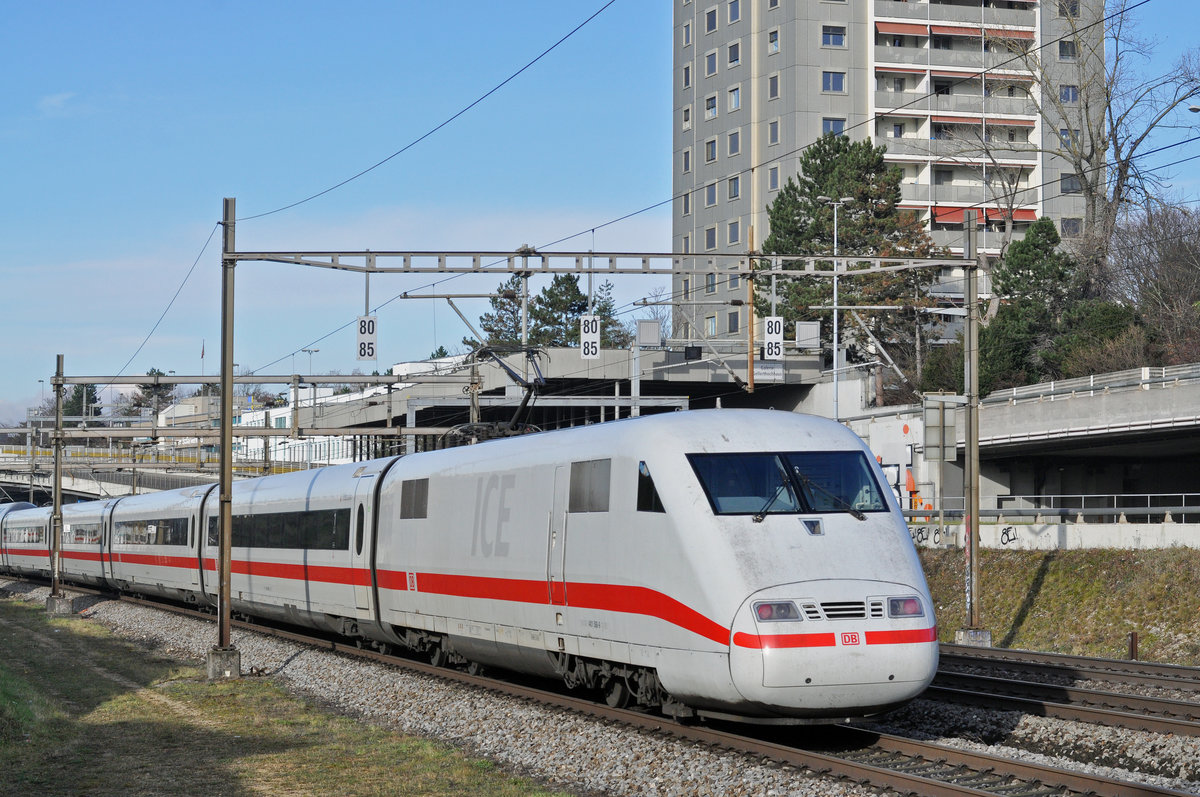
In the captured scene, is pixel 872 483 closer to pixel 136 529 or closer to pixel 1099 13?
pixel 136 529

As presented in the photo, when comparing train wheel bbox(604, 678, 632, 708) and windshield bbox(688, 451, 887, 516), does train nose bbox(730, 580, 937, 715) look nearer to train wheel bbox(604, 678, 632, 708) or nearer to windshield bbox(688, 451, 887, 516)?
windshield bbox(688, 451, 887, 516)

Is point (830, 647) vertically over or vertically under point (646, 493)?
under

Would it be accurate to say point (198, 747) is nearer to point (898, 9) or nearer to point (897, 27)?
point (897, 27)

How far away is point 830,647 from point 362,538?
39.1 ft

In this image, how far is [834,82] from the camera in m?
82.6

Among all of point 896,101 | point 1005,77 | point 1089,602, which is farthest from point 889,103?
point 1089,602

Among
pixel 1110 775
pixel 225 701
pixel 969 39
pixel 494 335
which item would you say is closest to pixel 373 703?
pixel 225 701

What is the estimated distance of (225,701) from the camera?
17.7m

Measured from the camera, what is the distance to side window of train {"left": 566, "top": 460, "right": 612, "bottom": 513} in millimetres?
14148

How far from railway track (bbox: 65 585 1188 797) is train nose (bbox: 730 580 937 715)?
1.67 ft

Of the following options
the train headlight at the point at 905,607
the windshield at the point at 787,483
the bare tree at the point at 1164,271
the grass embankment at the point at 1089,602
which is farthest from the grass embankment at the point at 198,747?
the bare tree at the point at 1164,271

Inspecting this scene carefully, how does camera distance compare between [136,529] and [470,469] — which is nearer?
[470,469]

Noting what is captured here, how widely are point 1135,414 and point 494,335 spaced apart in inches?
3656

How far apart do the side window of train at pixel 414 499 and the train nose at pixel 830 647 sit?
8.55m
